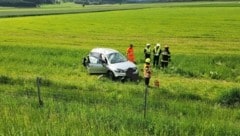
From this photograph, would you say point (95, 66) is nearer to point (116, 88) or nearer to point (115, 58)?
point (115, 58)

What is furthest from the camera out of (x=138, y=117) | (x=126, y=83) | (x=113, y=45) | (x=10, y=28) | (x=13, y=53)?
(x=10, y=28)

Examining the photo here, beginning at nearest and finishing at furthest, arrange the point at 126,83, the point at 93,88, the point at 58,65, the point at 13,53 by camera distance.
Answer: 1. the point at 93,88
2. the point at 126,83
3. the point at 58,65
4. the point at 13,53

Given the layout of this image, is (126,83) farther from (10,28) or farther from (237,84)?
(10,28)

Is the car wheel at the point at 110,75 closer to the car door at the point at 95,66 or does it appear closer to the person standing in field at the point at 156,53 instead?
the car door at the point at 95,66

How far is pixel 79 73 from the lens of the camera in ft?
90.9

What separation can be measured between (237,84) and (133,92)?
7.42 metres

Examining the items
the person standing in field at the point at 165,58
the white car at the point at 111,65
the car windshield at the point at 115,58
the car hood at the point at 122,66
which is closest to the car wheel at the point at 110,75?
the white car at the point at 111,65

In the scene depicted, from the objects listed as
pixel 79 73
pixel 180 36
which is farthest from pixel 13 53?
pixel 180 36

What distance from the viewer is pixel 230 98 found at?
18.6 metres

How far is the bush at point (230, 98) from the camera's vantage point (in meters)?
18.3

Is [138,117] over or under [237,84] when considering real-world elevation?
over

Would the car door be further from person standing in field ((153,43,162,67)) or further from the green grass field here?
person standing in field ((153,43,162,67))

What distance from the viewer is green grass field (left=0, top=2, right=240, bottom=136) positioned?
33.3 feet

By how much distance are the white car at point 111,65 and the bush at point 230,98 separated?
22.3 feet
